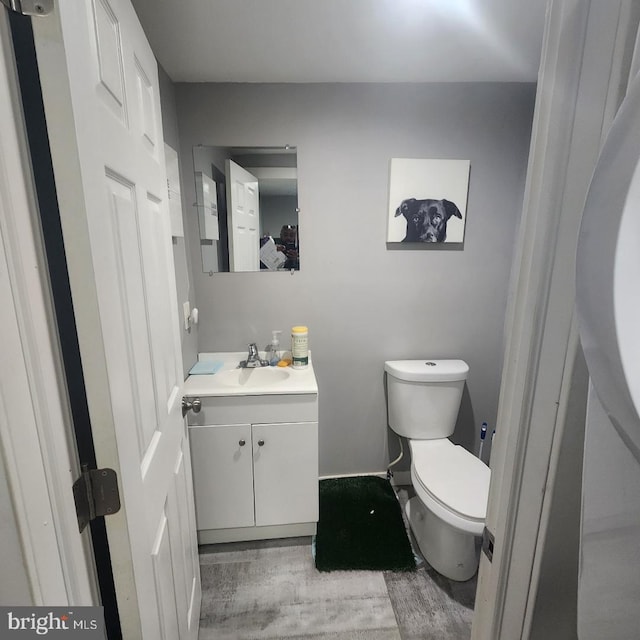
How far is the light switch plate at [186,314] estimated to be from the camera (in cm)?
153

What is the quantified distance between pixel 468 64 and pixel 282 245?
1131 millimetres

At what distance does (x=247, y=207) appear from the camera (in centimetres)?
163

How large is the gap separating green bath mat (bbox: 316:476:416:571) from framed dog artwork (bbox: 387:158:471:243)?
141 centimetres

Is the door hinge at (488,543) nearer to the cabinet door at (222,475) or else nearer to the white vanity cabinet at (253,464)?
the white vanity cabinet at (253,464)

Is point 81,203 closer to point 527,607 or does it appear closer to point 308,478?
point 527,607

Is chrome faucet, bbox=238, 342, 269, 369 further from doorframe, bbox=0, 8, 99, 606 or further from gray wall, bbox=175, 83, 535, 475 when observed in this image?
doorframe, bbox=0, 8, 99, 606

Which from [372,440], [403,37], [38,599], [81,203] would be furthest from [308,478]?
A: [403,37]

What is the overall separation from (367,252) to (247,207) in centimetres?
65

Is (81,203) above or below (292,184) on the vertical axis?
below

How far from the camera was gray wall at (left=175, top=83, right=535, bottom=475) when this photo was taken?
1.55m

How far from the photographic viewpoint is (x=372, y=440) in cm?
190

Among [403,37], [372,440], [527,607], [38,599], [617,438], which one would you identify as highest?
[403,37]

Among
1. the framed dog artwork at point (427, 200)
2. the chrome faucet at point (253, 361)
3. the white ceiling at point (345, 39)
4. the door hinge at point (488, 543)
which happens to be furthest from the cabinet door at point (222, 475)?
the white ceiling at point (345, 39)

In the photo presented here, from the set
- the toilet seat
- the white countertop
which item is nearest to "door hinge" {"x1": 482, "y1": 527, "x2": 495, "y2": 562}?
the toilet seat
